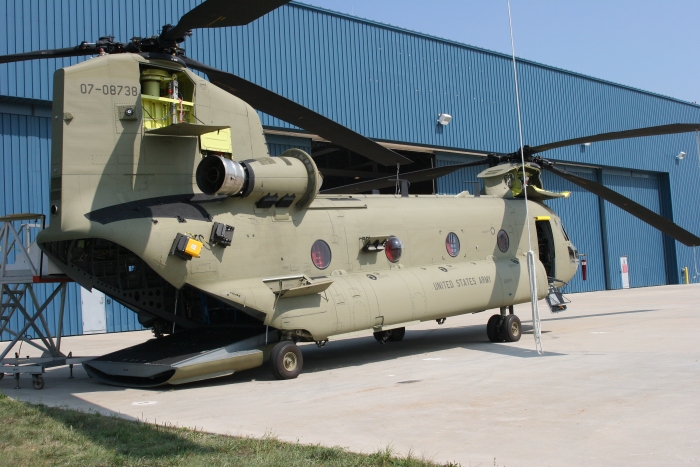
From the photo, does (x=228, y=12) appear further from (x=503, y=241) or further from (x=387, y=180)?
(x=503, y=241)

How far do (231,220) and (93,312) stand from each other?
1351 cm

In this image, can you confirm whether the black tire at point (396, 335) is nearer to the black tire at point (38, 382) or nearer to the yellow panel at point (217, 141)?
the yellow panel at point (217, 141)

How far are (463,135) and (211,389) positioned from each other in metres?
22.8

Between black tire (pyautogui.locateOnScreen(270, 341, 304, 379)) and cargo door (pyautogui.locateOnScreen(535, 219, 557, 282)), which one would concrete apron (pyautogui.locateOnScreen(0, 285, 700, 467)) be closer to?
black tire (pyautogui.locateOnScreen(270, 341, 304, 379))

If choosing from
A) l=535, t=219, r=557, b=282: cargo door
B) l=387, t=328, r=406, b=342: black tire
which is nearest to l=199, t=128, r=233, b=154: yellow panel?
l=387, t=328, r=406, b=342: black tire

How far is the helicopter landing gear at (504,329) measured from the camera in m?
15.0

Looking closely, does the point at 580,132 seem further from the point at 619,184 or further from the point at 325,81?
the point at 325,81

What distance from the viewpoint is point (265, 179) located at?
36.9 ft

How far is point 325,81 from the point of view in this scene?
2584 centimetres

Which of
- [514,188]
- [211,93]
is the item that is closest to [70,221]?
[211,93]

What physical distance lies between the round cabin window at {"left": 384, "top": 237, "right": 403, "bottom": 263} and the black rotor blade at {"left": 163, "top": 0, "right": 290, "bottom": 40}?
5878 mm

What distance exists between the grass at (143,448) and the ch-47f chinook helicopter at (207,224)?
8.95 feet

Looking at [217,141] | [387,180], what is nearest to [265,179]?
[217,141]

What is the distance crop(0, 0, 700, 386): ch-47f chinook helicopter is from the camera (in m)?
10.2
